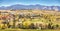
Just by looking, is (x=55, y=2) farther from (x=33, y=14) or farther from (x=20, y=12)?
(x=20, y=12)

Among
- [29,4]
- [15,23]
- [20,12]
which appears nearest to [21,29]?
[15,23]

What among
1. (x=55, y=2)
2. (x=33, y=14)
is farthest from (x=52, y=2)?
(x=33, y=14)

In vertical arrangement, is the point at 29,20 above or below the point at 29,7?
below

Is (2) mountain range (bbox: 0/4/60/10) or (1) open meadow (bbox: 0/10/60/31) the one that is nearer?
(1) open meadow (bbox: 0/10/60/31)

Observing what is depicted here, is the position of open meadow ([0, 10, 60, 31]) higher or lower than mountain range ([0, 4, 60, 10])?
lower

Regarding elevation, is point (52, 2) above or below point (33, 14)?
above

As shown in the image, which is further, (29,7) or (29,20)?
(29,7)

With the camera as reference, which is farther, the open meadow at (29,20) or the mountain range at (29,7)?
the mountain range at (29,7)

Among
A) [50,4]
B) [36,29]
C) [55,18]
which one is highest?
[50,4]

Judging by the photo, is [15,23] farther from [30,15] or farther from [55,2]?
[55,2]

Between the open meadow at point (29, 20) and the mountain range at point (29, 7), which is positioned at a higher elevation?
the mountain range at point (29, 7)
